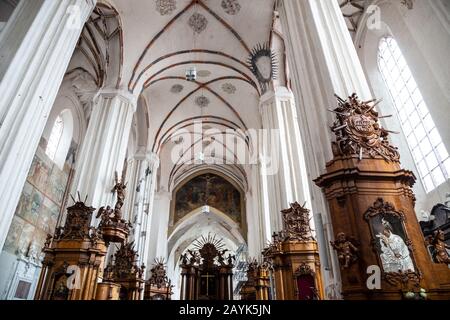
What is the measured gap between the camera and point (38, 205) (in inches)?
409

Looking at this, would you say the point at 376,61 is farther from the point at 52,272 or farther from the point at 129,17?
the point at 52,272

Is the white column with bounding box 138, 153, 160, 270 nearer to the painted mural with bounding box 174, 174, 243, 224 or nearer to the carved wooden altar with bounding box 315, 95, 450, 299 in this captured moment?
the painted mural with bounding box 174, 174, 243, 224

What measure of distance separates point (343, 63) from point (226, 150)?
15.3 meters

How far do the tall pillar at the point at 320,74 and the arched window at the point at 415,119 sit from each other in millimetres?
2800

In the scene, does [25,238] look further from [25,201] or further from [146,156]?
[146,156]

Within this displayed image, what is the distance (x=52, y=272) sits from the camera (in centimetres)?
630

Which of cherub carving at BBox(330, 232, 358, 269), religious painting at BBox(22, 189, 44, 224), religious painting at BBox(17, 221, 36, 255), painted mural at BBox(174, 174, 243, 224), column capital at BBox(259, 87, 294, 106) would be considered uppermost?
painted mural at BBox(174, 174, 243, 224)

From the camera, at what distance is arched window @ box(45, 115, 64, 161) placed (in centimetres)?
1164

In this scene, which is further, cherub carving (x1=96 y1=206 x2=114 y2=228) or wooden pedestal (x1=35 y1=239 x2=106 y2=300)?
cherub carving (x1=96 y1=206 x2=114 y2=228)

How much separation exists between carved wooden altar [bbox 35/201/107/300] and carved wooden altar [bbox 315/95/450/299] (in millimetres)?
5487

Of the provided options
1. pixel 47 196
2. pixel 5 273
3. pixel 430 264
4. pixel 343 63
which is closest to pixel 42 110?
pixel 343 63

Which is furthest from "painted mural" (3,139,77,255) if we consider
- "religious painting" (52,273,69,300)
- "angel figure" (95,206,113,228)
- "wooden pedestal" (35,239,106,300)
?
"angel figure" (95,206,113,228)
